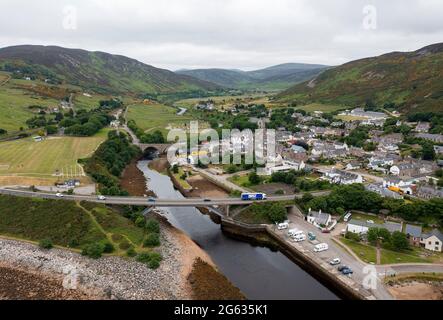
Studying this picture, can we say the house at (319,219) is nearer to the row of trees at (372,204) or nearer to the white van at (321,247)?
the row of trees at (372,204)

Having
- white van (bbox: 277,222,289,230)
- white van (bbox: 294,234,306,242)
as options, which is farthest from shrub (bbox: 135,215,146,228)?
white van (bbox: 294,234,306,242)

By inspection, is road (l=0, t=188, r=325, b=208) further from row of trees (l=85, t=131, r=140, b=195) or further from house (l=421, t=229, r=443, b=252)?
house (l=421, t=229, r=443, b=252)

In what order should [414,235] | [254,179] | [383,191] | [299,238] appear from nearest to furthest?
[414,235] < [299,238] < [383,191] < [254,179]

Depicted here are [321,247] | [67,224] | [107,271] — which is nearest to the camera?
[107,271]

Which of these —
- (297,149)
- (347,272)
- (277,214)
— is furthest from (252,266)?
(297,149)

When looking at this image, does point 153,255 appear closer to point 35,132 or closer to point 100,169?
point 100,169

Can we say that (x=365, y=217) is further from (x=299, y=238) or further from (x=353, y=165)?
(x=353, y=165)

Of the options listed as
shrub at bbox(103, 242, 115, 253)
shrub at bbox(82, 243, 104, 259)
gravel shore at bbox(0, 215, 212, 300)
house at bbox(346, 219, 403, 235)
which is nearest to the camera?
gravel shore at bbox(0, 215, 212, 300)

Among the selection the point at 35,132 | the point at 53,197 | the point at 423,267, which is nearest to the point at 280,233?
the point at 423,267
